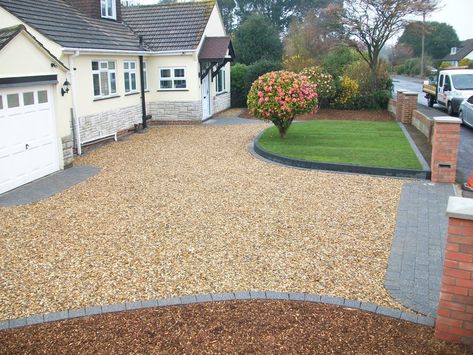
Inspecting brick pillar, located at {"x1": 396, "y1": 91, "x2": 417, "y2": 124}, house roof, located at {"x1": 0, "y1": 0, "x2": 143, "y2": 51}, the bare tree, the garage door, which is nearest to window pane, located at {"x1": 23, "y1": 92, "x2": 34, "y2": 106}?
the garage door

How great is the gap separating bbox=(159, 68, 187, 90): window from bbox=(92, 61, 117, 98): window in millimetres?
3697

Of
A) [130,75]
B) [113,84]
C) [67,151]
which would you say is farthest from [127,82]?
[67,151]

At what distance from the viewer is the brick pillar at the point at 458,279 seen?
411cm

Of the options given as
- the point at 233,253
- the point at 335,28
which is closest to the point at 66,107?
the point at 233,253

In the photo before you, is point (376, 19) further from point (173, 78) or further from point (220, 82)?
point (173, 78)

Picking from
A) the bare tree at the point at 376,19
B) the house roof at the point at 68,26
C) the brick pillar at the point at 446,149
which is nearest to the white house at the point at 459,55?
the bare tree at the point at 376,19

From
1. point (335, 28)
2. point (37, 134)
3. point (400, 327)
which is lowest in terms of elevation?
point (400, 327)

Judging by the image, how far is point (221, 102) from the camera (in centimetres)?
2500

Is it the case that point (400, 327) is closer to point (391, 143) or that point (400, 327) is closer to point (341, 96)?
point (391, 143)

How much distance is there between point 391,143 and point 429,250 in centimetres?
857

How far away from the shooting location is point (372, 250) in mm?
6746

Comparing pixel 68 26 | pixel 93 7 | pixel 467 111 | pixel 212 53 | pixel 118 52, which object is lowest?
pixel 467 111

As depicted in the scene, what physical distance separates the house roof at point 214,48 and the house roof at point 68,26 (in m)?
2.92

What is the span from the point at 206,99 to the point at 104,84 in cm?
664
